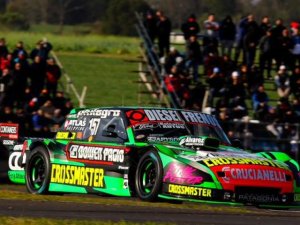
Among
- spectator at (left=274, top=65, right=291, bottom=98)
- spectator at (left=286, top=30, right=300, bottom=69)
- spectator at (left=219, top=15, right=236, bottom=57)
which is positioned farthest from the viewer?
spectator at (left=219, top=15, right=236, bottom=57)

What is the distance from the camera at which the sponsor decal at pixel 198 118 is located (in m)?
14.0

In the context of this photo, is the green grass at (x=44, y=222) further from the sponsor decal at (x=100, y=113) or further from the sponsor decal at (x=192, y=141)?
the sponsor decal at (x=100, y=113)

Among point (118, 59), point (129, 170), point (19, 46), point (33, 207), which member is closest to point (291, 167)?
point (129, 170)

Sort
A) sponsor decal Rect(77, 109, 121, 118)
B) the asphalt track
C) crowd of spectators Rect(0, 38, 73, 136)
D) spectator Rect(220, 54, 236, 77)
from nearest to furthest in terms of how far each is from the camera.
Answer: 1. the asphalt track
2. sponsor decal Rect(77, 109, 121, 118)
3. crowd of spectators Rect(0, 38, 73, 136)
4. spectator Rect(220, 54, 236, 77)

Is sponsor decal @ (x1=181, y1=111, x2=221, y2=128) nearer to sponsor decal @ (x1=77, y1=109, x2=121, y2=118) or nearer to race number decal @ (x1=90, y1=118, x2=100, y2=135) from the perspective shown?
sponsor decal @ (x1=77, y1=109, x2=121, y2=118)

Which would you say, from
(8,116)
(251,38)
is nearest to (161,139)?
(8,116)

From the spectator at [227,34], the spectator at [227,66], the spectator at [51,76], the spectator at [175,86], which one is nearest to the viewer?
the spectator at [51,76]

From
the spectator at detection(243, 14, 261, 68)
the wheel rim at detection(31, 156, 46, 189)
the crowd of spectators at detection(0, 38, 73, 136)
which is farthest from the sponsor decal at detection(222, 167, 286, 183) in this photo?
the spectator at detection(243, 14, 261, 68)

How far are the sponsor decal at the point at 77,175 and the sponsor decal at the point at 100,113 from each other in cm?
78

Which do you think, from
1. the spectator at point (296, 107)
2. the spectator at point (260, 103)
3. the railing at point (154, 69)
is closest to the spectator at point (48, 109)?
the railing at point (154, 69)

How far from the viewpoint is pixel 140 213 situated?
36.9ft

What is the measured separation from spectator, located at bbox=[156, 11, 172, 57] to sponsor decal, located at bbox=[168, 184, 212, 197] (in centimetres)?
1456

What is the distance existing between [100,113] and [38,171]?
132 cm

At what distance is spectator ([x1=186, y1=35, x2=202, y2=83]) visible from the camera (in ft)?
84.2
